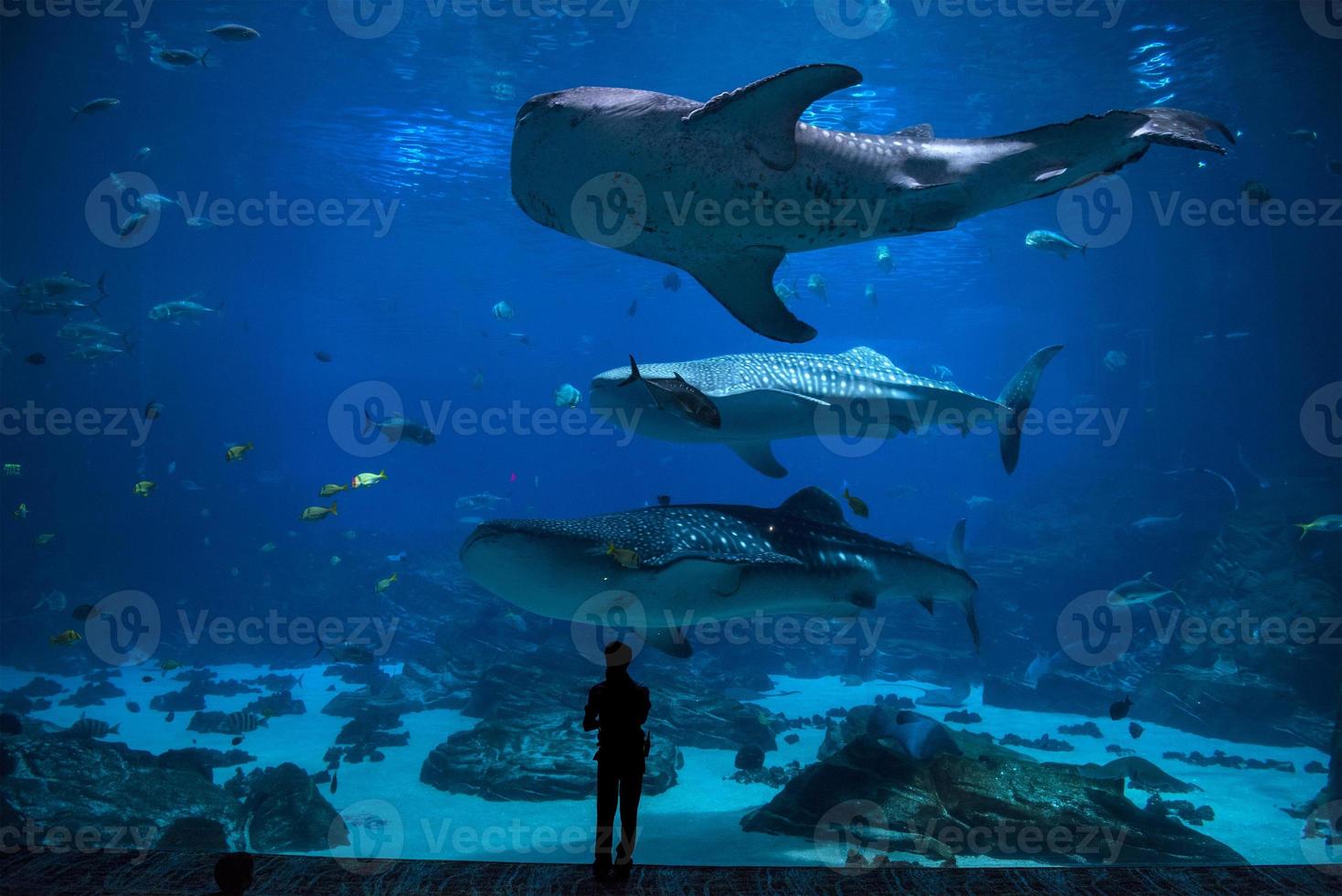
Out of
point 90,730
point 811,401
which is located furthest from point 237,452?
point 811,401

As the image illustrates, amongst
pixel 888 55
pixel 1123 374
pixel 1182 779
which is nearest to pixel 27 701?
pixel 1182 779

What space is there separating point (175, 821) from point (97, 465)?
33383 mm

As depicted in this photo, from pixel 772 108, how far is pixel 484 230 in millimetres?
31696

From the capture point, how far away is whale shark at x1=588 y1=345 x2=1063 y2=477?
611cm

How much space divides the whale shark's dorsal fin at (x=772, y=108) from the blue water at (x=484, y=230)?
1498 cm

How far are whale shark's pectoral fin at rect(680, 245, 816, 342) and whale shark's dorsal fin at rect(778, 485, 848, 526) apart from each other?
6.22ft

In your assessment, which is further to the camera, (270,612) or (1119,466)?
(1119,466)

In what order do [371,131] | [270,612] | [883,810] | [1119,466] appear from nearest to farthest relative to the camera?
[883,810]
[371,131]
[270,612]
[1119,466]

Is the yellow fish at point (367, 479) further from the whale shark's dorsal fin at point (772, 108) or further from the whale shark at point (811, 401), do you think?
the whale shark's dorsal fin at point (772, 108)

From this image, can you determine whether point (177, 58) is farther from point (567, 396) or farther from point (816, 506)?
point (816, 506)

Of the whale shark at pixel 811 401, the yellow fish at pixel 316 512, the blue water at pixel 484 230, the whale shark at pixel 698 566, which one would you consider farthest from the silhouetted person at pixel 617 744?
the blue water at pixel 484 230

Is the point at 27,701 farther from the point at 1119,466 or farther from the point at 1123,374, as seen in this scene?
the point at 1123,374

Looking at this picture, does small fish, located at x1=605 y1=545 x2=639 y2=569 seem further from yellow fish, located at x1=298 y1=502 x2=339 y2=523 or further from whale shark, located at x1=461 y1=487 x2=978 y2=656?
yellow fish, located at x1=298 y1=502 x2=339 y2=523

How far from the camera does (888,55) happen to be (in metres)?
17.6
